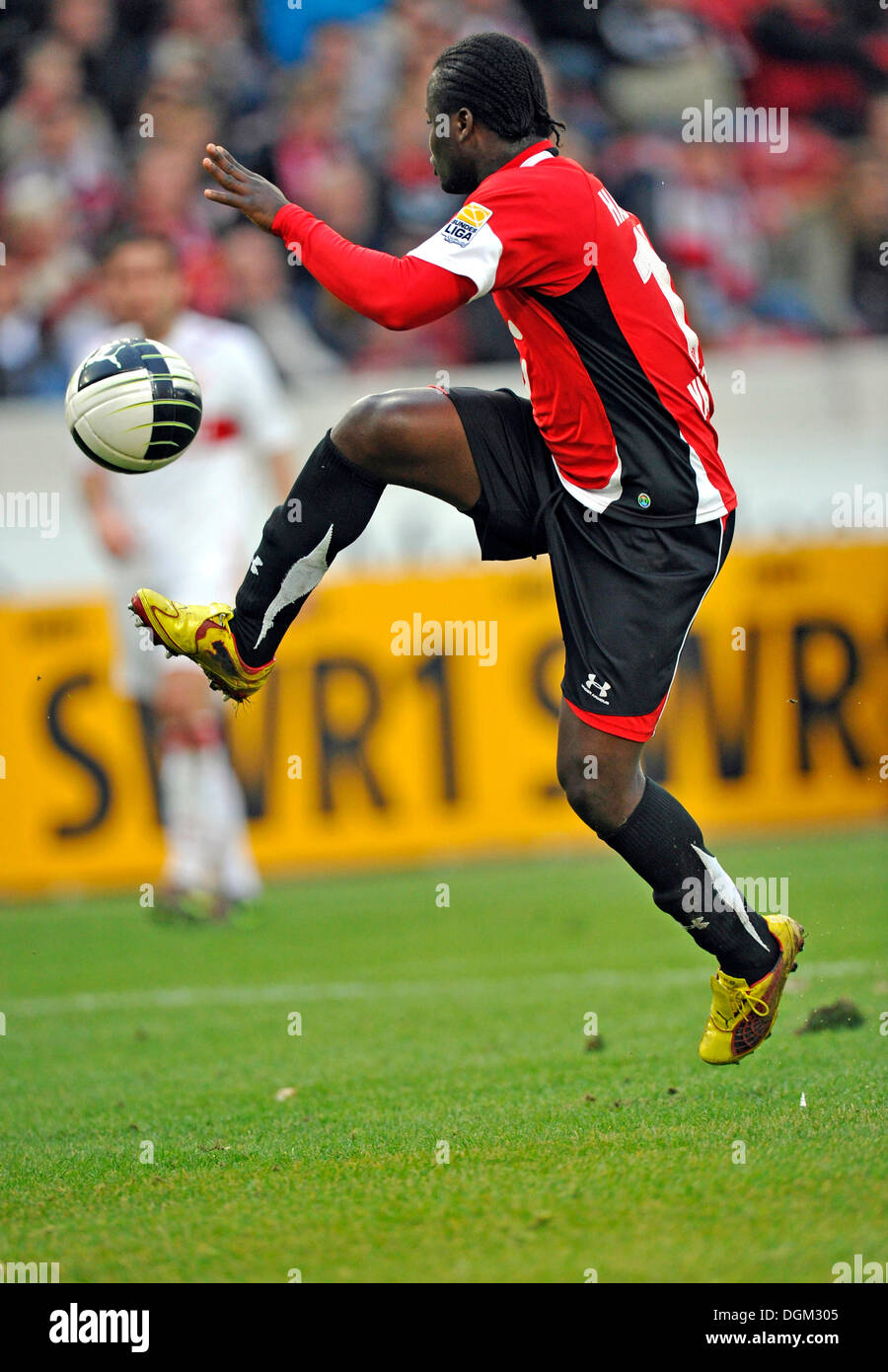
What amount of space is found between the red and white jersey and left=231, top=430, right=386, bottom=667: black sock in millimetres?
523

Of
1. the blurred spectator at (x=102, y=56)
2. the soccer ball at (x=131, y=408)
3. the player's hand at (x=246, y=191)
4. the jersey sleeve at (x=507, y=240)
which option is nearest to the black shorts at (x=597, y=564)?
the jersey sleeve at (x=507, y=240)

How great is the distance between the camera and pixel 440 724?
9.68m

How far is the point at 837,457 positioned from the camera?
37.9 ft

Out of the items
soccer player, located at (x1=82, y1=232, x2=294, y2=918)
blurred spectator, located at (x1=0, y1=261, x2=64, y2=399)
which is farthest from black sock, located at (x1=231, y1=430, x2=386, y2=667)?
blurred spectator, located at (x1=0, y1=261, x2=64, y2=399)

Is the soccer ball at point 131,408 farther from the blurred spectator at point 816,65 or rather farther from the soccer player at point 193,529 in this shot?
the blurred spectator at point 816,65

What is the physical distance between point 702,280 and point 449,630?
4.31 meters

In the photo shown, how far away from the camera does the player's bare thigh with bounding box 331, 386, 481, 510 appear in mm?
4270

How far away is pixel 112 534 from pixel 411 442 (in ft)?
14.2

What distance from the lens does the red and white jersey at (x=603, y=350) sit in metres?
4.04

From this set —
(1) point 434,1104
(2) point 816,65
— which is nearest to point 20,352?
(2) point 816,65
